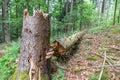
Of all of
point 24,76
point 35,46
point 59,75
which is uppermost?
point 35,46

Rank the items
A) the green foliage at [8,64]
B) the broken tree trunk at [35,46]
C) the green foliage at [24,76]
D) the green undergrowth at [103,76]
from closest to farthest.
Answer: the green foliage at [24,76], the broken tree trunk at [35,46], the green undergrowth at [103,76], the green foliage at [8,64]

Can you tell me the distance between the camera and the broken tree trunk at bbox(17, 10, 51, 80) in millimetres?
4461

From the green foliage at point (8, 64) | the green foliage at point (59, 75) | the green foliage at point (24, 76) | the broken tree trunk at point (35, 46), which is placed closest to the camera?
the green foliage at point (24, 76)

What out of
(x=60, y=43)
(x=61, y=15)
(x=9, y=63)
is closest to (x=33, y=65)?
(x=60, y=43)

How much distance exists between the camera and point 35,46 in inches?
178

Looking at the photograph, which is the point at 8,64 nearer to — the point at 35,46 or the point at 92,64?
the point at 35,46

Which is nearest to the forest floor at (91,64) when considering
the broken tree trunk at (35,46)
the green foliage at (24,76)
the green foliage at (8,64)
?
the broken tree trunk at (35,46)

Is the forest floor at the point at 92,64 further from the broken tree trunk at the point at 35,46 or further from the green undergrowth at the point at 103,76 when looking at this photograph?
the broken tree trunk at the point at 35,46

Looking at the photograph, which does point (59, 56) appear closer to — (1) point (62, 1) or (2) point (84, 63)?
(2) point (84, 63)

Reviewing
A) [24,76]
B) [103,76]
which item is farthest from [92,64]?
[24,76]

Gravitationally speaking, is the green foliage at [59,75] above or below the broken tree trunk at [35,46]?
below

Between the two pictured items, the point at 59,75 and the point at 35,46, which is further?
the point at 59,75

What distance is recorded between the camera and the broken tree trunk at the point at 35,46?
176 inches

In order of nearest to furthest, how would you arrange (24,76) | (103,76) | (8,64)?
(24,76) → (103,76) → (8,64)
